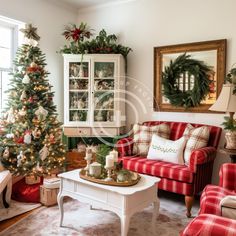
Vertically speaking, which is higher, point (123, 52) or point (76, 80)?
point (123, 52)

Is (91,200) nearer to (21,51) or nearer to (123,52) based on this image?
(21,51)

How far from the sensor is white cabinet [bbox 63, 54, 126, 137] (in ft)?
14.0

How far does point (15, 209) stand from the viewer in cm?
314

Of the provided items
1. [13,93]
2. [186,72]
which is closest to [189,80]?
[186,72]

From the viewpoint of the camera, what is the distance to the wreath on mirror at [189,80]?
12.5 feet

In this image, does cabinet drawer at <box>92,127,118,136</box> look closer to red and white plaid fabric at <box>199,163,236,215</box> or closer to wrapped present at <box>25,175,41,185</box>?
wrapped present at <box>25,175,41,185</box>

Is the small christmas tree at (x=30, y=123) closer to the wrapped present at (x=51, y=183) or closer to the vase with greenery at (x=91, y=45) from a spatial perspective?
the wrapped present at (x=51, y=183)

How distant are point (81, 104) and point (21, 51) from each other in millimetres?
1170

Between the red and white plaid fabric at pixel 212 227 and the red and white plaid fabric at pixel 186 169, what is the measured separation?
1.65 metres

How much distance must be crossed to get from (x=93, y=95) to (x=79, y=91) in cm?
23

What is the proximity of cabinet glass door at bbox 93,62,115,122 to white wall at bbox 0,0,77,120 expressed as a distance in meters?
0.74

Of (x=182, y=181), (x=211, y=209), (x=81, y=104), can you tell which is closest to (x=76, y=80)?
(x=81, y=104)

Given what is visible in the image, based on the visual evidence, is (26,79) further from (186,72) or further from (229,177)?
(229,177)

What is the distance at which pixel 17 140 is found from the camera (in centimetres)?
349
